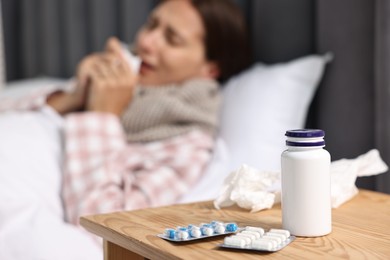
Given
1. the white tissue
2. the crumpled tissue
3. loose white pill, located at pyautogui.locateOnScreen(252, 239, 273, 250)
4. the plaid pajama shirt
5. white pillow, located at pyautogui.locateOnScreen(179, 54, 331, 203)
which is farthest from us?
the white tissue

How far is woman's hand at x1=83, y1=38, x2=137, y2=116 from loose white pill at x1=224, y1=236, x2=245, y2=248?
2.89ft

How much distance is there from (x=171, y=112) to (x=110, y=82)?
193 mm

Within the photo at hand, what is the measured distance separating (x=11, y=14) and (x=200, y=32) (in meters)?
1.39

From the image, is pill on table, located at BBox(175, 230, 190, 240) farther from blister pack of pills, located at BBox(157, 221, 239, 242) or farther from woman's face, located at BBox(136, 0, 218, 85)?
woman's face, located at BBox(136, 0, 218, 85)

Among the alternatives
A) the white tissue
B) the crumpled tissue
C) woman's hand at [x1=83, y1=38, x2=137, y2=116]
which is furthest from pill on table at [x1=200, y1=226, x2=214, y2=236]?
the white tissue

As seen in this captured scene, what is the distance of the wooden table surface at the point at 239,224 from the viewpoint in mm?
618

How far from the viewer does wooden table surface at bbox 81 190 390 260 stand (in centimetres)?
62

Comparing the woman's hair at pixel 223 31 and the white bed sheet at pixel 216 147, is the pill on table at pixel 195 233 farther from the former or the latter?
the woman's hair at pixel 223 31

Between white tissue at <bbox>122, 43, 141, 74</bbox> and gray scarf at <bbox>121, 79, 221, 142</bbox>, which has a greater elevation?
white tissue at <bbox>122, 43, 141, 74</bbox>

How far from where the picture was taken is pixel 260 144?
136cm

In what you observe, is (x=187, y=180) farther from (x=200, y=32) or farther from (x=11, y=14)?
(x=11, y=14)

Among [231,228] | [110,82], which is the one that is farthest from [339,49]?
[231,228]

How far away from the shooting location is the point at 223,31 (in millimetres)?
1577

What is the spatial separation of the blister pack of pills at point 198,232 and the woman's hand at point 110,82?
82cm
